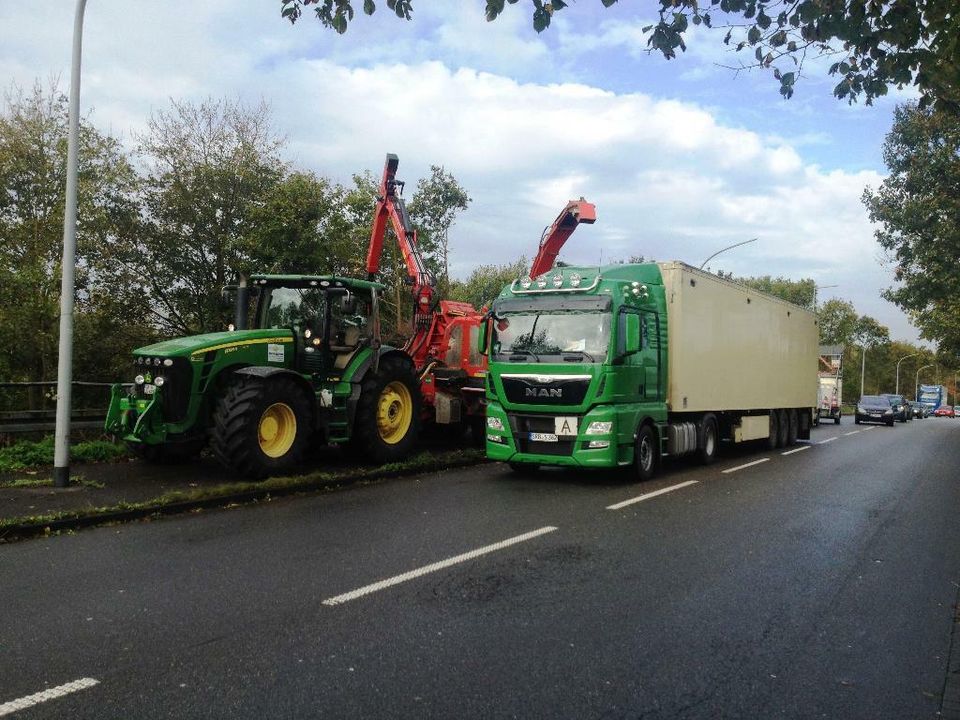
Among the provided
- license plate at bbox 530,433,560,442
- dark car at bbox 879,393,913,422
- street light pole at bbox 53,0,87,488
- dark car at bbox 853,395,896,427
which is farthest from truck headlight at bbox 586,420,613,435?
dark car at bbox 879,393,913,422

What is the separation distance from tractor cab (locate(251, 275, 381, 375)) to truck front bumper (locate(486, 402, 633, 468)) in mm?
2546

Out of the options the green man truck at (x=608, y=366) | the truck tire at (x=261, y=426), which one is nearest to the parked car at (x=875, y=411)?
the green man truck at (x=608, y=366)

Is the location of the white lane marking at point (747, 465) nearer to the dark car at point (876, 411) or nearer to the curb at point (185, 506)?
the curb at point (185, 506)

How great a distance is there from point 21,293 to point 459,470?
36.2 ft

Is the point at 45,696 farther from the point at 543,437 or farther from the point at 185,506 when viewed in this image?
the point at 543,437

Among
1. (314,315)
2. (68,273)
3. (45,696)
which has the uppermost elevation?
(68,273)

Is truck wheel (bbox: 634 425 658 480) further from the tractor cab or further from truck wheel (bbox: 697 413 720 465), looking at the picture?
the tractor cab

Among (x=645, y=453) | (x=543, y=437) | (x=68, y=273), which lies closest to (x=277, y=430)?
(x=68, y=273)

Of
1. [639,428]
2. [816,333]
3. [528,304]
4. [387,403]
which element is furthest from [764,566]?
[816,333]

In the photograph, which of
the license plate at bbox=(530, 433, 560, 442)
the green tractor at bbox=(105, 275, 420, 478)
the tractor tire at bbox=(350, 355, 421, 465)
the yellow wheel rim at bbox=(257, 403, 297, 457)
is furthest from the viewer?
the tractor tire at bbox=(350, 355, 421, 465)

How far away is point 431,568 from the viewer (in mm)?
6352

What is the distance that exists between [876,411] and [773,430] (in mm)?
22369

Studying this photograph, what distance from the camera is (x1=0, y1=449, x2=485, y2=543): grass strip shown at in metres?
7.48

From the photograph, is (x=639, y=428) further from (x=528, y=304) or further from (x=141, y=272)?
(x=141, y=272)
